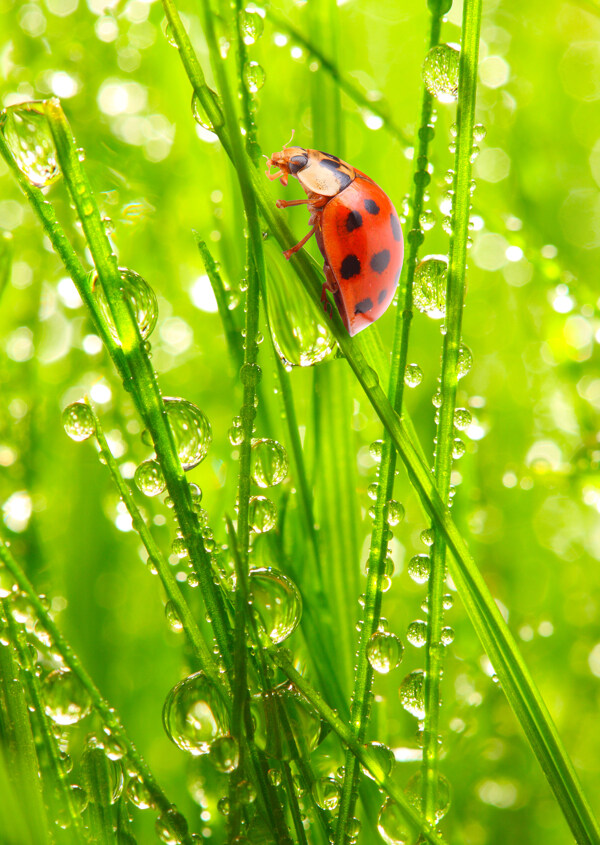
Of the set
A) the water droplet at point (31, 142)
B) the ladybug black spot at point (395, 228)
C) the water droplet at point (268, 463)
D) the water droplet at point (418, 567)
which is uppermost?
the ladybug black spot at point (395, 228)

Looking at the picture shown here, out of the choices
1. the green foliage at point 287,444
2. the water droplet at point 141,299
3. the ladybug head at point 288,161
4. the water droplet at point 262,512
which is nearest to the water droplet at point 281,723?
the green foliage at point 287,444

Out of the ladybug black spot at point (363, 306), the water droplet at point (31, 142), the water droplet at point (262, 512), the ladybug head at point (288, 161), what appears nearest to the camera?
the water droplet at point (31, 142)

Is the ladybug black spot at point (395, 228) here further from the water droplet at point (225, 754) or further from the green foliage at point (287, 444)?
the water droplet at point (225, 754)

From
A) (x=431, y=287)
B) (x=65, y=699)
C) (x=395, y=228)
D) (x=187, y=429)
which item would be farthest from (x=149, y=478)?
(x=395, y=228)

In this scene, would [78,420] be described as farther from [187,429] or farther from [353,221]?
[353,221]

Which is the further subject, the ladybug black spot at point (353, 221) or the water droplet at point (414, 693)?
the ladybug black spot at point (353, 221)

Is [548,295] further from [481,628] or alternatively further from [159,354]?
[481,628]

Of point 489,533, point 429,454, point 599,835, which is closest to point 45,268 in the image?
point 429,454

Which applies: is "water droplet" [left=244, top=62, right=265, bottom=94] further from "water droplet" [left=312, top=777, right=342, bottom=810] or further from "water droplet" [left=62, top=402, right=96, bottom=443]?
"water droplet" [left=312, top=777, right=342, bottom=810]
